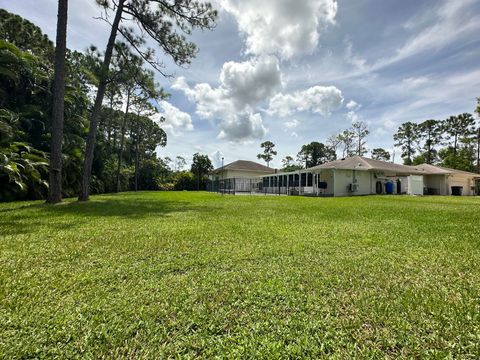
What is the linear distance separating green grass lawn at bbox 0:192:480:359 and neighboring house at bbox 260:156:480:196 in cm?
1678

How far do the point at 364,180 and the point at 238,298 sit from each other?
22.2m

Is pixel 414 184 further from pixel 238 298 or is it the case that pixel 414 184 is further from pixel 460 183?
pixel 238 298

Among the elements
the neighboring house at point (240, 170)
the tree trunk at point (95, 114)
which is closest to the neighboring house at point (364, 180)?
the neighboring house at point (240, 170)

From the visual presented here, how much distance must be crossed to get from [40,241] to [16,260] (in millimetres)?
981

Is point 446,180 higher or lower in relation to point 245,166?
lower

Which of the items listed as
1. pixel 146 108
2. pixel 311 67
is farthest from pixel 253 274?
pixel 146 108

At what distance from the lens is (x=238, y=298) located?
191cm

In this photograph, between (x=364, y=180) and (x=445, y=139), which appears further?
(x=445, y=139)

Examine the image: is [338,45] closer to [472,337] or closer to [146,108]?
[472,337]

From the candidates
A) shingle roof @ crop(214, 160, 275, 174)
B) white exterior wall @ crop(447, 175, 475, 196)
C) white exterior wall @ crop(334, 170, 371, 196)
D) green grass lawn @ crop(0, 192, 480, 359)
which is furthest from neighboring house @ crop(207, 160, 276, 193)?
green grass lawn @ crop(0, 192, 480, 359)

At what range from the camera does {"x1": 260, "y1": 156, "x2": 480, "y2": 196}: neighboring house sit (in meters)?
19.9

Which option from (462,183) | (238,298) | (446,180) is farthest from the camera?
(462,183)

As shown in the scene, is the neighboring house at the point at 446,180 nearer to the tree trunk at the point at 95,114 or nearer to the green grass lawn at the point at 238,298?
the green grass lawn at the point at 238,298

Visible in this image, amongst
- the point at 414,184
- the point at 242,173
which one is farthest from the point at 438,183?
the point at 242,173
